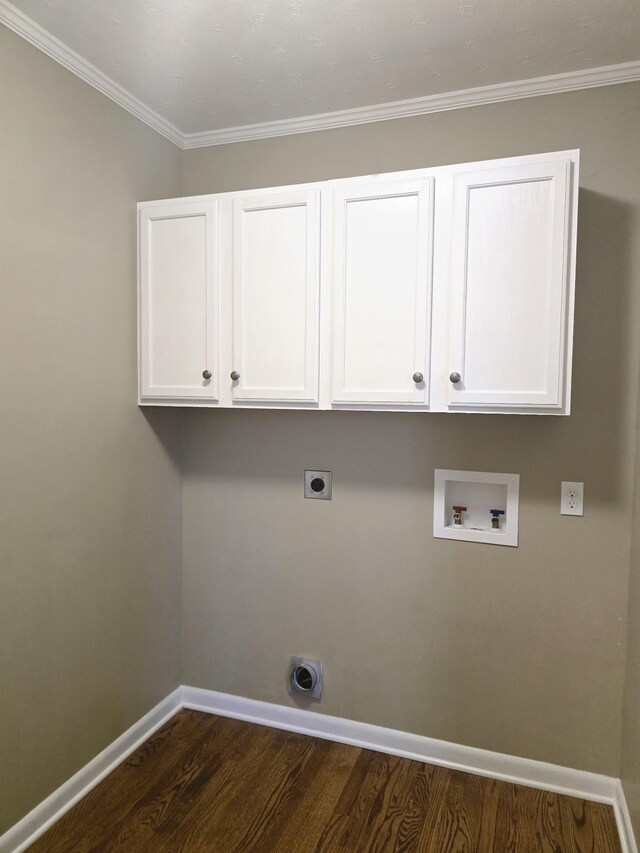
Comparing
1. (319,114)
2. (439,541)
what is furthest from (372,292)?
(439,541)

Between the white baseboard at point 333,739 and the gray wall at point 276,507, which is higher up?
the gray wall at point 276,507

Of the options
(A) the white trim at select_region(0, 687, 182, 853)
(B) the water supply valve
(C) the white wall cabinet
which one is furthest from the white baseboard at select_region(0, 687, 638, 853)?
(C) the white wall cabinet

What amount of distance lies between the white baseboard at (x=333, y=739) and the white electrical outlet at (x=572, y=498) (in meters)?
0.95

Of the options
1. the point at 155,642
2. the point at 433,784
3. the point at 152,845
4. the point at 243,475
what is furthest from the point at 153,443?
the point at 433,784

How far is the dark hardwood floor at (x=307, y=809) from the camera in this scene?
183 centimetres

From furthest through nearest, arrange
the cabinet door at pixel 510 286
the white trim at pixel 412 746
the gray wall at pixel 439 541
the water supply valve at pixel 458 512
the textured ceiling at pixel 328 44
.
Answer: the water supply valve at pixel 458 512 → the white trim at pixel 412 746 → the gray wall at pixel 439 541 → the cabinet door at pixel 510 286 → the textured ceiling at pixel 328 44

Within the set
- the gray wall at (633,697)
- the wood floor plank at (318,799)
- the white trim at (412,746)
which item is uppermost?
the gray wall at (633,697)

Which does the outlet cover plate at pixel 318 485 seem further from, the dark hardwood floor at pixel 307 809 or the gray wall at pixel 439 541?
the dark hardwood floor at pixel 307 809

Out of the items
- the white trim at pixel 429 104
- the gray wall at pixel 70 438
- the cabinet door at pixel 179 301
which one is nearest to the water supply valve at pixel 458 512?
the cabinet door at pixel 179 301

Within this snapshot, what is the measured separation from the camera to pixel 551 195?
5.53ft

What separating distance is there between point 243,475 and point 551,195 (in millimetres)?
1569

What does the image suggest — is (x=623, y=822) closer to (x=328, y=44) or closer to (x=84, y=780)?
(x=84, y=780)

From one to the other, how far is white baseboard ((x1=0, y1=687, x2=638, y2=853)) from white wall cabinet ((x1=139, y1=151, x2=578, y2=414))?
1.36m

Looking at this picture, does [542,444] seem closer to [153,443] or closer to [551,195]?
[551,195]
